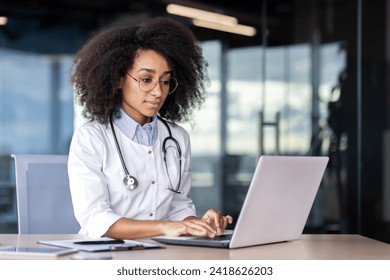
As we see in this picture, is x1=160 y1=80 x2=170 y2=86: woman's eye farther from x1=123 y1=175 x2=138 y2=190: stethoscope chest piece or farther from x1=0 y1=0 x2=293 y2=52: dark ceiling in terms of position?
x1=0 y1=0 x2=293 y2=52: dark ceiling

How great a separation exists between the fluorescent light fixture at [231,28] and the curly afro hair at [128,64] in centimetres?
278

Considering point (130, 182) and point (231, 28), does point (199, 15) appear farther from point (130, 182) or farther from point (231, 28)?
point (130, 182)

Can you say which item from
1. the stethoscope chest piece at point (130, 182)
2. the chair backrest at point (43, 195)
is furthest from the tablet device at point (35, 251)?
the chair backrest at point (43, 195)

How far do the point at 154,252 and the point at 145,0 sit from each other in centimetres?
411

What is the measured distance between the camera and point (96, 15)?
6211 mm

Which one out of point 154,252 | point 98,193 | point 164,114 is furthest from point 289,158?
point 164,114

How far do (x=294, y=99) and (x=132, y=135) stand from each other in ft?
11.1

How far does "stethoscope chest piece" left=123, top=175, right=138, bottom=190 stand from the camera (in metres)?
2.97

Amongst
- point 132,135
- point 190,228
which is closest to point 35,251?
point 190,228

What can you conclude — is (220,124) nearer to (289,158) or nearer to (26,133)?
(26,133)

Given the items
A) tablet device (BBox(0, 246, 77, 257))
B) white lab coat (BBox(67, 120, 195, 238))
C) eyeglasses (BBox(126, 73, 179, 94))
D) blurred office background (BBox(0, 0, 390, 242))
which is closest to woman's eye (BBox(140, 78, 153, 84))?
eyeglasses (BBox(126, 73, 179, 94))

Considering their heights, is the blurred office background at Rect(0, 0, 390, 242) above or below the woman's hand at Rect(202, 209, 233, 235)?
above

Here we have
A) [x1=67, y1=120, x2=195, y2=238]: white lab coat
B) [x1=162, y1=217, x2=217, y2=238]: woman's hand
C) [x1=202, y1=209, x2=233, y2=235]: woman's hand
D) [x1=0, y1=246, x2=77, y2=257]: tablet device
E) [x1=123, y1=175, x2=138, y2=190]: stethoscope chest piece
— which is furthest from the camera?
[x1=123, y1=175, x2=138, y2=190]: stethoscope chest piece

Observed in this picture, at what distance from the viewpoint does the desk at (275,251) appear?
7.42 feet
